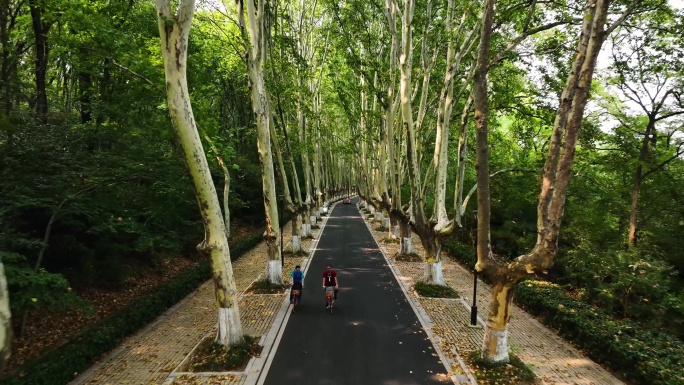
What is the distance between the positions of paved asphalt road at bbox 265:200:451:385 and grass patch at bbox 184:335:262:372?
0.69 metres

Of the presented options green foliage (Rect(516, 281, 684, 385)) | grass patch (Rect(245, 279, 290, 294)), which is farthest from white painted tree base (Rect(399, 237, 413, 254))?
green foliage (Rect(516, 281, 684, 385))

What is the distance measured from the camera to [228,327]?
341 inches

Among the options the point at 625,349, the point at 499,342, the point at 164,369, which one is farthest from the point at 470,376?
the point at 164,369

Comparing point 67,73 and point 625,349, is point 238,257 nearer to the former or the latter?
point 625,349

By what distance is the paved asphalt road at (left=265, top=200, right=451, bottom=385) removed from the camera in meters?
7.83

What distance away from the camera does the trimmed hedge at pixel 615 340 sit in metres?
7.48

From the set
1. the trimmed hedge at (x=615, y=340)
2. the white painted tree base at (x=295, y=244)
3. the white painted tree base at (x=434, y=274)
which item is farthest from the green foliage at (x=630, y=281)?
the white painted tree base at (x=295, y=244)

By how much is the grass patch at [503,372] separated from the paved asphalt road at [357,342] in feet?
2.58

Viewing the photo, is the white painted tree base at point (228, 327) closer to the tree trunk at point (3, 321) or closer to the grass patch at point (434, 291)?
the tree trunk at point (3, 321)

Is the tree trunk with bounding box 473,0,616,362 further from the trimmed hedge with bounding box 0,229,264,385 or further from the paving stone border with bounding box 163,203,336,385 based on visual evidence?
the trimmed hedge with bounding box 0,229,264,385

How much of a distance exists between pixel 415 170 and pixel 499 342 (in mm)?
6904

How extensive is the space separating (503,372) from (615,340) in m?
3.02

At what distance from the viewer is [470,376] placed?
7859mm

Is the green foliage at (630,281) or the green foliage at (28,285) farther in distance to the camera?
the green foliage at (630,281)
